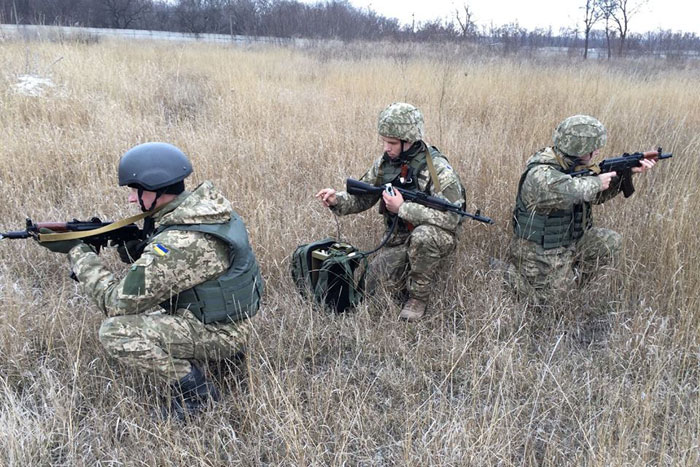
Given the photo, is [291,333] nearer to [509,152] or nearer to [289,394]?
[289,394]

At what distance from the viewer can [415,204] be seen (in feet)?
10.4

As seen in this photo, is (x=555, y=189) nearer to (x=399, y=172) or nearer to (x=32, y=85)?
(x=399, y=172)

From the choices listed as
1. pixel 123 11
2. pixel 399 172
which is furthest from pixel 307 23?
pixel 399 172

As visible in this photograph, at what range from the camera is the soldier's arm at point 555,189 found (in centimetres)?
305

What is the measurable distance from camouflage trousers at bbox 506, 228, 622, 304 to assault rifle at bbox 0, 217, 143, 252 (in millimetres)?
2428

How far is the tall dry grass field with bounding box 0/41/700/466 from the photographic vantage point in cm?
206

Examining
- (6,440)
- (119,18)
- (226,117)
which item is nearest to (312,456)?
(6,440)

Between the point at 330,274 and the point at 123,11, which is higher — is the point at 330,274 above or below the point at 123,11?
below

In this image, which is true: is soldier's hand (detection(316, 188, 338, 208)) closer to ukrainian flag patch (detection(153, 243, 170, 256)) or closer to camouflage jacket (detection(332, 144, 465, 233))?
camouflage jacket (detection(332, 144, 465, 233))

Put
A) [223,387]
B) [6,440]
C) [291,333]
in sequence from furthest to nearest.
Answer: [291,333], [223,387], [6,440]

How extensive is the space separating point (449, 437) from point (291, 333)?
1.16 metres

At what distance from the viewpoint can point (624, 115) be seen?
5941 millimetres

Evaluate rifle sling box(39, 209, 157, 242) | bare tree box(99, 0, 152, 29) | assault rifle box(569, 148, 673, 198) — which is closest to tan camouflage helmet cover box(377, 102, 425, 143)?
assault rifle box(569, 148, 673, 198)

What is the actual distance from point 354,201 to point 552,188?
1319 millimetres
